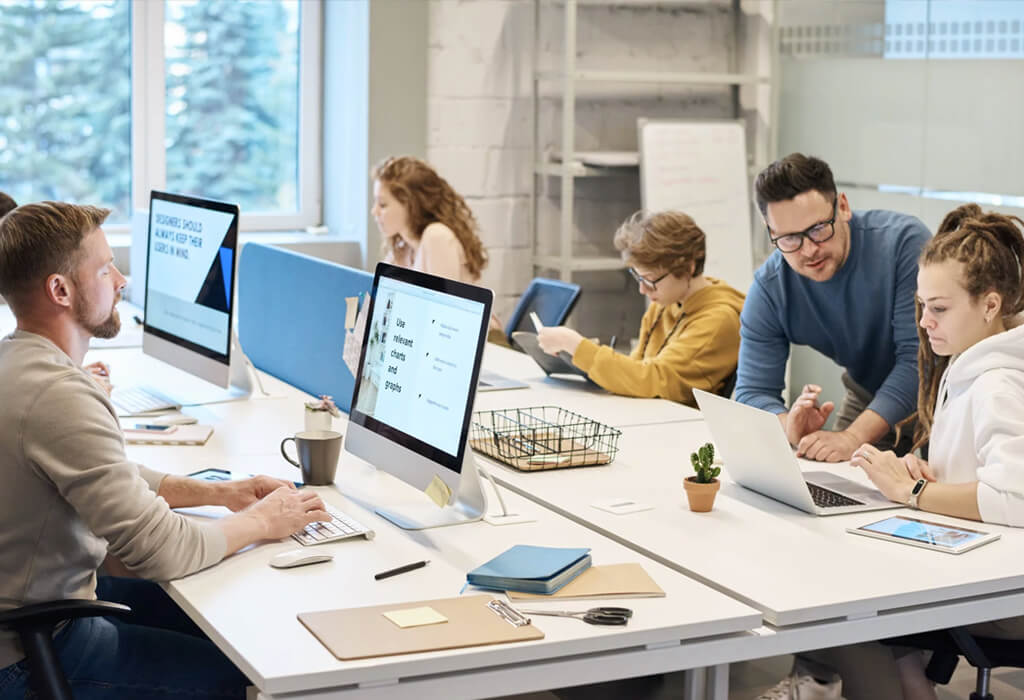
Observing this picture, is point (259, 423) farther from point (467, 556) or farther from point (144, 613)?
point (467, 556)

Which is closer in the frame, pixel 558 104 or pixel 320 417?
pixel 320 417

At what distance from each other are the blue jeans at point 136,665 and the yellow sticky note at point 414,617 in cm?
36

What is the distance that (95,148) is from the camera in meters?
4.89

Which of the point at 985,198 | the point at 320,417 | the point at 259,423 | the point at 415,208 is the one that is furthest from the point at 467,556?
the point at 985,198

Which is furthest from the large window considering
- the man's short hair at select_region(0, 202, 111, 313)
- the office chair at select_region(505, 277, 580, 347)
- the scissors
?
the scissors

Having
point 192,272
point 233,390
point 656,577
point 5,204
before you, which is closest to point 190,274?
point 192,272

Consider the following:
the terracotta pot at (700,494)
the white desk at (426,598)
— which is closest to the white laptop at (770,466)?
the terracotta pot at (700,494)

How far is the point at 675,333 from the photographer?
3.14m

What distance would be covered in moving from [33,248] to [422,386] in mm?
626

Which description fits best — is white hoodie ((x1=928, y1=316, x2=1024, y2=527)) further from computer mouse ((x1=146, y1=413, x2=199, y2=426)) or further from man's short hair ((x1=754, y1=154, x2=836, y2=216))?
computer mouse ((x1=146, y1=413, x2=199, y2=426))

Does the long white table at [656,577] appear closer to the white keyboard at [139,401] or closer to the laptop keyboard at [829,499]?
the laptop keyboard at [829,499]

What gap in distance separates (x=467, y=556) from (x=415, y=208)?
92.7 inches

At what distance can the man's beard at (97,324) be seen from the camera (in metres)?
1.84

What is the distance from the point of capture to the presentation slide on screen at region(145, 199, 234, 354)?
2.83 meters
